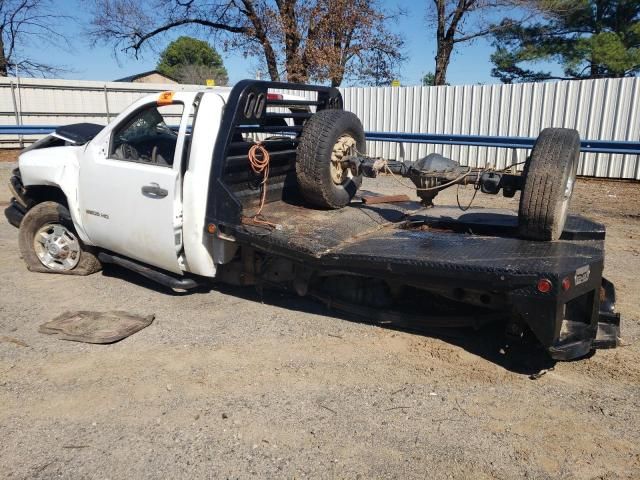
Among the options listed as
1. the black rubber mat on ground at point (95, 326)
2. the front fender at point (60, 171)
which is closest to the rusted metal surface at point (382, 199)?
the black rubber mat on ground at point (95, 326)

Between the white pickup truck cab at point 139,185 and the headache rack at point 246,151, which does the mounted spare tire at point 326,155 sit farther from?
the white pickup truck cab at point 139,185

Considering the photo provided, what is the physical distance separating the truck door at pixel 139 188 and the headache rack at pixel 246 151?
0.40 meters

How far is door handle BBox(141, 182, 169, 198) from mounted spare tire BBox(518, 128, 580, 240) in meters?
2.94

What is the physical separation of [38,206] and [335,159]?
10.9 feet

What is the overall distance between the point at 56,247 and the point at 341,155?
333cm

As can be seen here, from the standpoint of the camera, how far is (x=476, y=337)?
4430 millimetres

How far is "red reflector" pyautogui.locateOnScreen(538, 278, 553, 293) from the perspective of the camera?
339 cm

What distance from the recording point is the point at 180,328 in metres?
4.81

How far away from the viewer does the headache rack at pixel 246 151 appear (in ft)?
15.4

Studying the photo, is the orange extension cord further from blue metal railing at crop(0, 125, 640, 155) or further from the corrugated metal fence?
the corrugated metal fence

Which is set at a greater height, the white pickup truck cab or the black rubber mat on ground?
the white pickup truck cab

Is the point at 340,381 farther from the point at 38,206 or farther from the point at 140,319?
the point at 38,206

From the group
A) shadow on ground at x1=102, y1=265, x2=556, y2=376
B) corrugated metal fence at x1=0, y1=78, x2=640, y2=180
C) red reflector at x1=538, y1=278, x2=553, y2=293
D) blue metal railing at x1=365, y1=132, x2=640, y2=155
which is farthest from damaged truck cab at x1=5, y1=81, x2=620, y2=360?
corrugated metal fence at x1=0, y1=78, x2=640, y2=180

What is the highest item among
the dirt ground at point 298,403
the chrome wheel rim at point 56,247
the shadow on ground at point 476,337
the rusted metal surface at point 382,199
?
the rusted metal surface at point 382,199
